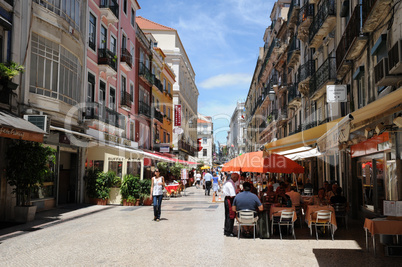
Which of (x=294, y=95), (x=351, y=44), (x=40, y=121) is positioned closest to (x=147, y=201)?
(x=40, y=121)

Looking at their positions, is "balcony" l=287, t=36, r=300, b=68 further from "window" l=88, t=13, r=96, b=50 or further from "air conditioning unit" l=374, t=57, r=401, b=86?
"air conditioning unit" l=374, t=57, r=401, b=86

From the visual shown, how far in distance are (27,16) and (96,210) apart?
7.93m

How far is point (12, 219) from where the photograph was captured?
12625 millimetres

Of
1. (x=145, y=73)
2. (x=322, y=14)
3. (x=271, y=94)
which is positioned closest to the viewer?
(x=322, y=14)

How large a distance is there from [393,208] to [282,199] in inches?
156

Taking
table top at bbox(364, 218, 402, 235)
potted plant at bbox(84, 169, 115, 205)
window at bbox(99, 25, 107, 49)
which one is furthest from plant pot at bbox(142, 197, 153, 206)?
table top at bbox(364, 218, 402, 235)

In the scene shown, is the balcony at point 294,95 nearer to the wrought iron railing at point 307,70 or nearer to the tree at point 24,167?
the wrought iron railing at point 307,70

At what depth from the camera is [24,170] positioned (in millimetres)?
12008

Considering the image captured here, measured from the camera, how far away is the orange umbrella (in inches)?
465

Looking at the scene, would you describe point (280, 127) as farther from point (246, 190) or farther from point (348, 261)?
point (348, 261)

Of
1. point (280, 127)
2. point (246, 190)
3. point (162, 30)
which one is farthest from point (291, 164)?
point (162, 30)

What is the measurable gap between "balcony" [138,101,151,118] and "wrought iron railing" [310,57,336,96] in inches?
527

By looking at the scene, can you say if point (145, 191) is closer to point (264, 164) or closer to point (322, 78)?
point (264, 164)

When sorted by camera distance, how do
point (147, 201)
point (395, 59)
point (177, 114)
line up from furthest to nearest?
1. point (177, 114)
2. point (147, 201)
3. point (395, 59)
